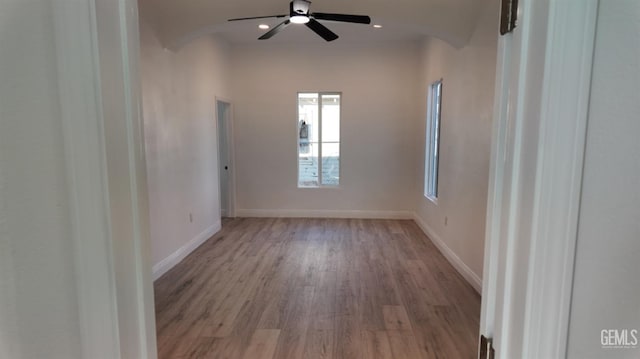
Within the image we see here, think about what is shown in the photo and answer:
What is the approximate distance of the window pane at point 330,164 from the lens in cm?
623

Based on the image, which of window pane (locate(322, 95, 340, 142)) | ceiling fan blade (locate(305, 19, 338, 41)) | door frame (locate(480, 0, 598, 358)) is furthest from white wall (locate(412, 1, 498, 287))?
door frame (locate(480, 0, 598, 358))

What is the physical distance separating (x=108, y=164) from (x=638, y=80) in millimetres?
1004

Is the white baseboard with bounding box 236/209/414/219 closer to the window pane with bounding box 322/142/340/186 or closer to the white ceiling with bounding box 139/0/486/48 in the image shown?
the window pane with bounding box 322/142/340/186

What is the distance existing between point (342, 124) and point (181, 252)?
134 inches

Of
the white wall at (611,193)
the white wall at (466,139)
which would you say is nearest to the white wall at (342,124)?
the white wall at (466,139)

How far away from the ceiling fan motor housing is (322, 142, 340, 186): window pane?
337 centimetres

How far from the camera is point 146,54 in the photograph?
132 inches

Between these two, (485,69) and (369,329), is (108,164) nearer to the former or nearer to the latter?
(369,329)

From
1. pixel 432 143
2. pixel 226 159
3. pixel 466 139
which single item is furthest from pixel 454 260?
pixel 226 159

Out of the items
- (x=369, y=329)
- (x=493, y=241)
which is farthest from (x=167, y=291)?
(x=493, y=241)

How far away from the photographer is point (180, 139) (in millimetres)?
4117

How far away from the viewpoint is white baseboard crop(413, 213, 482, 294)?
10.8 feet

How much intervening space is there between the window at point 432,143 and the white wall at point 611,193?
14.1 feet

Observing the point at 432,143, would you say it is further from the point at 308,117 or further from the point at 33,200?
the point at 33,200
